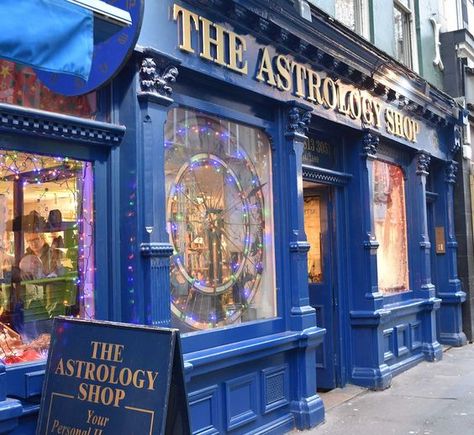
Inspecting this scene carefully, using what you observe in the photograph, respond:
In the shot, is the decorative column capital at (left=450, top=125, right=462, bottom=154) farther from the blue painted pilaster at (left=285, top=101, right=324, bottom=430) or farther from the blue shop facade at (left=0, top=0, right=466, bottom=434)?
the blue painted pilaster at (left=285, top=101, right=324, bottom=430)

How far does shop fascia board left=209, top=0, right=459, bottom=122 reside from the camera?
597cm

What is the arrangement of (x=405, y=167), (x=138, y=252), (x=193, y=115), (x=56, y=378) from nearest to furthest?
(x=56, y=378) < (x=138, y=252) < (x=193, y=115) < (x=405, y=167)

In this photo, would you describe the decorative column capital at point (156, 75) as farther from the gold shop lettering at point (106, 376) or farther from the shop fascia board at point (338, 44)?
the gold shop lettering at point (106, 376)

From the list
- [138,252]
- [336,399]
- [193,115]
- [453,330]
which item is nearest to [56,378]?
[138,252]

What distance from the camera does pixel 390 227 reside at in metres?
9.45

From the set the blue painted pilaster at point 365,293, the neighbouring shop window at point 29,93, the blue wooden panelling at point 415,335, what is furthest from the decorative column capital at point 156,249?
the blue wooden panelling at point 415,335

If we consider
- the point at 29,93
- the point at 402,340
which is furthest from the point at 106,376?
the point at 402,340

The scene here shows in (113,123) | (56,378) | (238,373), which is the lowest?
(238,373)

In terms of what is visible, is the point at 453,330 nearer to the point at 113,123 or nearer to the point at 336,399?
the point at 336,399

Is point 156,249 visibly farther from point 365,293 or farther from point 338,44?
point 365,293

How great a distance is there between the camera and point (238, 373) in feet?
18.4

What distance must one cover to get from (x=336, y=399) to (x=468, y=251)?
5.52 m

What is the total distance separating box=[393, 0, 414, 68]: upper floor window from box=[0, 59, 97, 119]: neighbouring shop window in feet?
24.0

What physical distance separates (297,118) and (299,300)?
1.93 m
